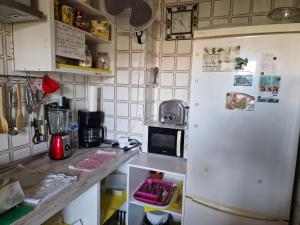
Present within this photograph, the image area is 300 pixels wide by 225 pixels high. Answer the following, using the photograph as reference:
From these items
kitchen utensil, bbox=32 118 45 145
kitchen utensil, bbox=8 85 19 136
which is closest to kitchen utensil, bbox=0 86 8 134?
kitchen utensil, bbox=8 85 19 136

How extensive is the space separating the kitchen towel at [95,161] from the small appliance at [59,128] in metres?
0.13

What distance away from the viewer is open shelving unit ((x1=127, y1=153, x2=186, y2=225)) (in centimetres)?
142

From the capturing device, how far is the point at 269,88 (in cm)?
102

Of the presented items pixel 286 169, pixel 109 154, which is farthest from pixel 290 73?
pixel 109 154

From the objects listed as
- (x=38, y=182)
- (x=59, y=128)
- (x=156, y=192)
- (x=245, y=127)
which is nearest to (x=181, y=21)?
(x=245, y=127)

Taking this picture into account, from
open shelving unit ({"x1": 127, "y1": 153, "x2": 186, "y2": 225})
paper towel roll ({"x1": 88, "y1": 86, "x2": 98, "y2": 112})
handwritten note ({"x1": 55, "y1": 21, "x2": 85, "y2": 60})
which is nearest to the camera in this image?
handwritten note ({"x1": 55, "y1": 21, "x2": 85, "y2": 60})

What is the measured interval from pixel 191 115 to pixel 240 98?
0.27 m

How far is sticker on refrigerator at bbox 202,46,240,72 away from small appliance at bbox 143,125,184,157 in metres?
0.54

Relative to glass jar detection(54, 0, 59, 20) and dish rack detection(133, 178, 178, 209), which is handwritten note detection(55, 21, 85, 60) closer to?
glass jar detection(54, 0, 59, 20)

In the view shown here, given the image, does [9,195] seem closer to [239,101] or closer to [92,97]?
[92,97]

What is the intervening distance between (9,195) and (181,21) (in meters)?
1.57

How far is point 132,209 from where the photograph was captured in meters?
1.57

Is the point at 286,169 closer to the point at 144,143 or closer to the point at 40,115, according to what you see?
the point at 144,143

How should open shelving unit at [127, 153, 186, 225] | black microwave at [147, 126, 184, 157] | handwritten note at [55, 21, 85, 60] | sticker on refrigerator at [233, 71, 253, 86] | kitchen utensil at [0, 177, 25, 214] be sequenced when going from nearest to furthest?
kitchen utensil at [0, 177, 25, 214] < sticker on refrigerator at [233, 71, 253, 86] < handwritten note at [55, 21, 85, 60] < open shelving unit at [127, 153, 186, 225] < black microwave at [147, 126, 184, 157]
